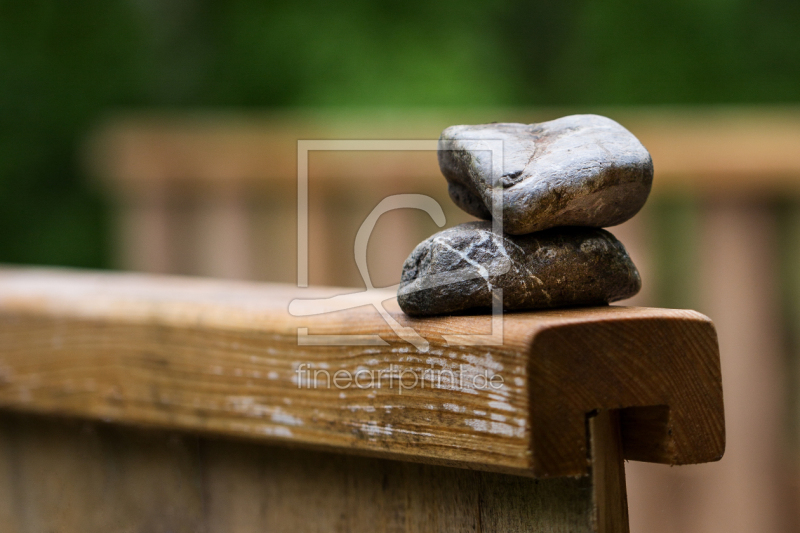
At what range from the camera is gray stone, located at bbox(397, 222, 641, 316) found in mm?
870

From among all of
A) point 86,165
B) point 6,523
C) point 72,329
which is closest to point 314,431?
point 72,329

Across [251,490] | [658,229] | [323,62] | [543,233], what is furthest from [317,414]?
[323,62]

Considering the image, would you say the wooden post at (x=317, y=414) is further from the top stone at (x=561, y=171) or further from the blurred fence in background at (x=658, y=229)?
the blurred fence in background at (x=658, y=229)

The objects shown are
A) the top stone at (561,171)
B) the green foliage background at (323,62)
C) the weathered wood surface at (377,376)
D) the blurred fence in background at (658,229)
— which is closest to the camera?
the weathered wood surface at (377,376)

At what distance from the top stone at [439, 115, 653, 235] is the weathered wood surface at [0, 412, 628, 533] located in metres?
0.24

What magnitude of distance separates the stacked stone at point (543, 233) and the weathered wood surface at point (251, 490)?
0.17 m

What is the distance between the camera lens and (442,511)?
904 mm

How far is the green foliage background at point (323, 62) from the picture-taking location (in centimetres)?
475

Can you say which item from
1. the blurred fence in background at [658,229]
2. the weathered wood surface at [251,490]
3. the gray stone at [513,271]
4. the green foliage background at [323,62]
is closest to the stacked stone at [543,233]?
the gray stone at [513,271]

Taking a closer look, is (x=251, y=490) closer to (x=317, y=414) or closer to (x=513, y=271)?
(x=317, y=414)

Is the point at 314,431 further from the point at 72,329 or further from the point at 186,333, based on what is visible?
the point at 72,329

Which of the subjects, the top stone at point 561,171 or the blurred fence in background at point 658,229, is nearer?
the top stone at point 561,171

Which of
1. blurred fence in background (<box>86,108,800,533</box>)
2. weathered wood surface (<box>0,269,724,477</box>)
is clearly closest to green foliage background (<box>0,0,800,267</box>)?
blurred fence in background (<box>86,108,800,533</box>)

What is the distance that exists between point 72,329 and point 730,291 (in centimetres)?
194
